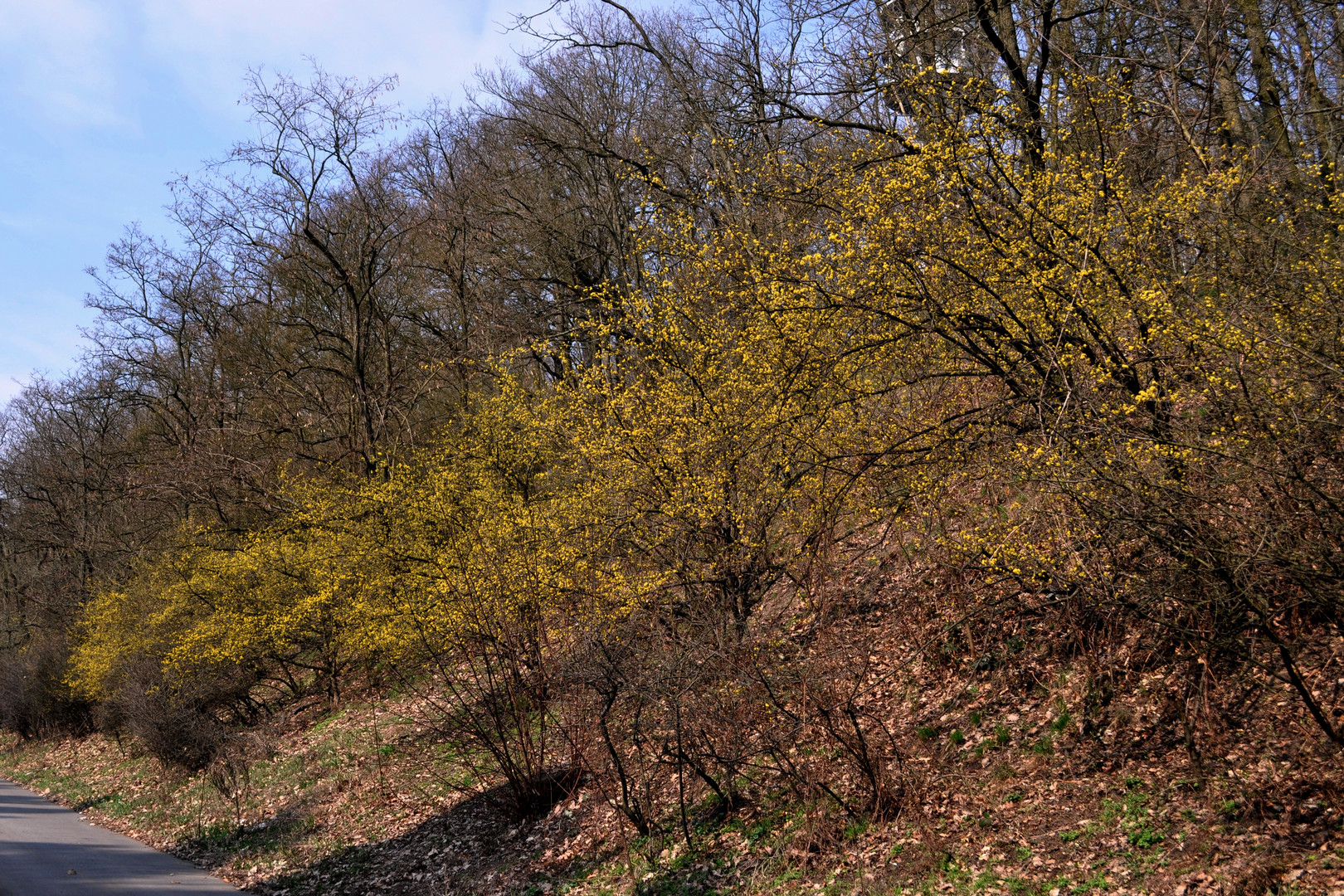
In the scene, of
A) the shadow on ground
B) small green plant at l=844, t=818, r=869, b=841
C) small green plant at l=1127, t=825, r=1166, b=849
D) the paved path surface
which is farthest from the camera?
the paved path surface

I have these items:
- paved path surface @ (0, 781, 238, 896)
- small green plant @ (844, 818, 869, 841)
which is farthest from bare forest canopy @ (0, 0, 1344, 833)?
paved path surface @ (0, 781, 238, 896)

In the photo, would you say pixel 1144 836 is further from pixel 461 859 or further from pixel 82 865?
pixel 82 865

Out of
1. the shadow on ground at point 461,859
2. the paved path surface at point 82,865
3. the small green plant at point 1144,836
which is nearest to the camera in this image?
the small green plant at point 1144,836

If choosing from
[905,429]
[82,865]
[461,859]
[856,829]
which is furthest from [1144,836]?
[82,865]

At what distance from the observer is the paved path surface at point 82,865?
9156 mm

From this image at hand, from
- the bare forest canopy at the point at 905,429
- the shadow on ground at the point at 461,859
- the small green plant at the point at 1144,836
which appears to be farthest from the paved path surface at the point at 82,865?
the small green plant at the point at 1144,836

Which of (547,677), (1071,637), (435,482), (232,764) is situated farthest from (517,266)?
(1071,637)

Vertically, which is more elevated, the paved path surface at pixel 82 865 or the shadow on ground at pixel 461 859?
the paved path surface at pixel 82 865

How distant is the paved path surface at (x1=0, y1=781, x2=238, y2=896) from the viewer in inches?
360

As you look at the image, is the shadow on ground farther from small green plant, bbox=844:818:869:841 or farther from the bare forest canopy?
small green plant, bbox=844:818:869:841

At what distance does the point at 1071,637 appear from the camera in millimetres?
7195

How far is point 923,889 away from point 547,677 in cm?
405

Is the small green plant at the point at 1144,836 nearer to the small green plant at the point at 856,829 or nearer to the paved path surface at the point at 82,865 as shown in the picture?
the small green plant at the point at 856,829

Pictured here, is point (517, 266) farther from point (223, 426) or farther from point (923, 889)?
point (923, 889)
